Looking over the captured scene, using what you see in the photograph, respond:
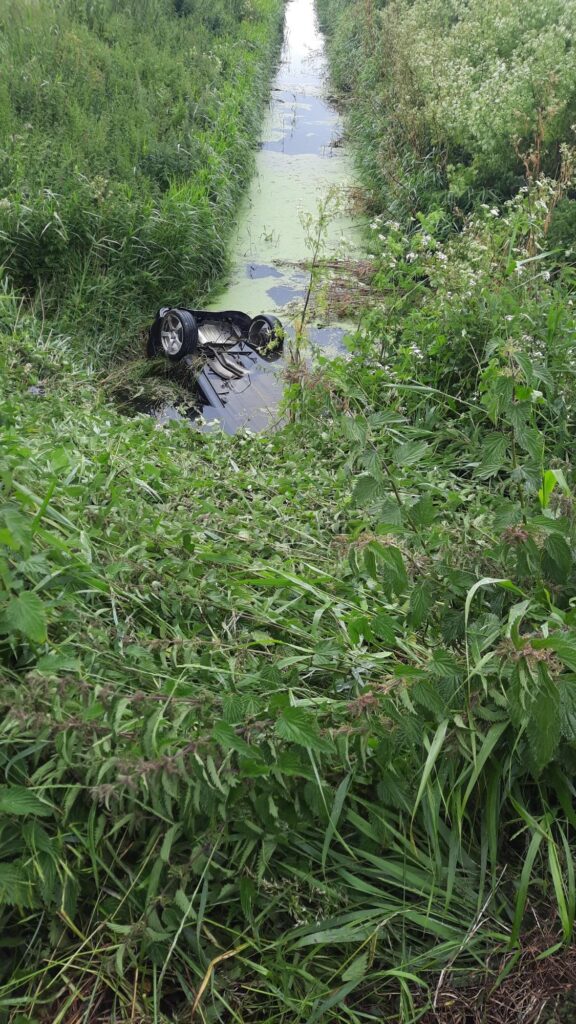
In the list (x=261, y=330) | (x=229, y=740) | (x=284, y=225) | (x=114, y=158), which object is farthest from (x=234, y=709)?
(x=284, y=225)

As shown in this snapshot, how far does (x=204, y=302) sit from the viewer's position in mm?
5559

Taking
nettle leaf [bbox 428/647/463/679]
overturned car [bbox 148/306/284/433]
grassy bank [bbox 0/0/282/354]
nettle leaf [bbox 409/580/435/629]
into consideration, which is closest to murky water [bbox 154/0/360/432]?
overturned car [bbox 148/306/284/433]

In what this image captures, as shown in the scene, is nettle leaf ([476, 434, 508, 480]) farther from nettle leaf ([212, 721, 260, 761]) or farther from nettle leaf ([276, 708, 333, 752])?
nettle leaf ([212, 721, 260, 761])

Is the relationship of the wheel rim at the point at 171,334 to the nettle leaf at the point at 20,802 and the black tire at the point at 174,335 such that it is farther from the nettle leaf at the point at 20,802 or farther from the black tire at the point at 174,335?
the nettle leaf at the point at 20,802

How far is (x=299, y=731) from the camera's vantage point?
1390mm

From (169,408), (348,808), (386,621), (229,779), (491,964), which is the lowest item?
(169,408)

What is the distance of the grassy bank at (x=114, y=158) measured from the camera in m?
5.00

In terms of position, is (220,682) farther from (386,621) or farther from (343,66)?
(343,66)

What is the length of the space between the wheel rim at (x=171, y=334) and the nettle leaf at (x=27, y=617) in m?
3.32

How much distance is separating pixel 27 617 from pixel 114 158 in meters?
5.45

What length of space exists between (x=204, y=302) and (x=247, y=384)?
1.42 m

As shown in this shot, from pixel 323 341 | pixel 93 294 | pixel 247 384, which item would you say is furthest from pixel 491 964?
pixel 93 294

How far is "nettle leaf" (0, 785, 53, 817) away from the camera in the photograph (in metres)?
1.37

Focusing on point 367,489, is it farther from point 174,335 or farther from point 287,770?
point 174,335
